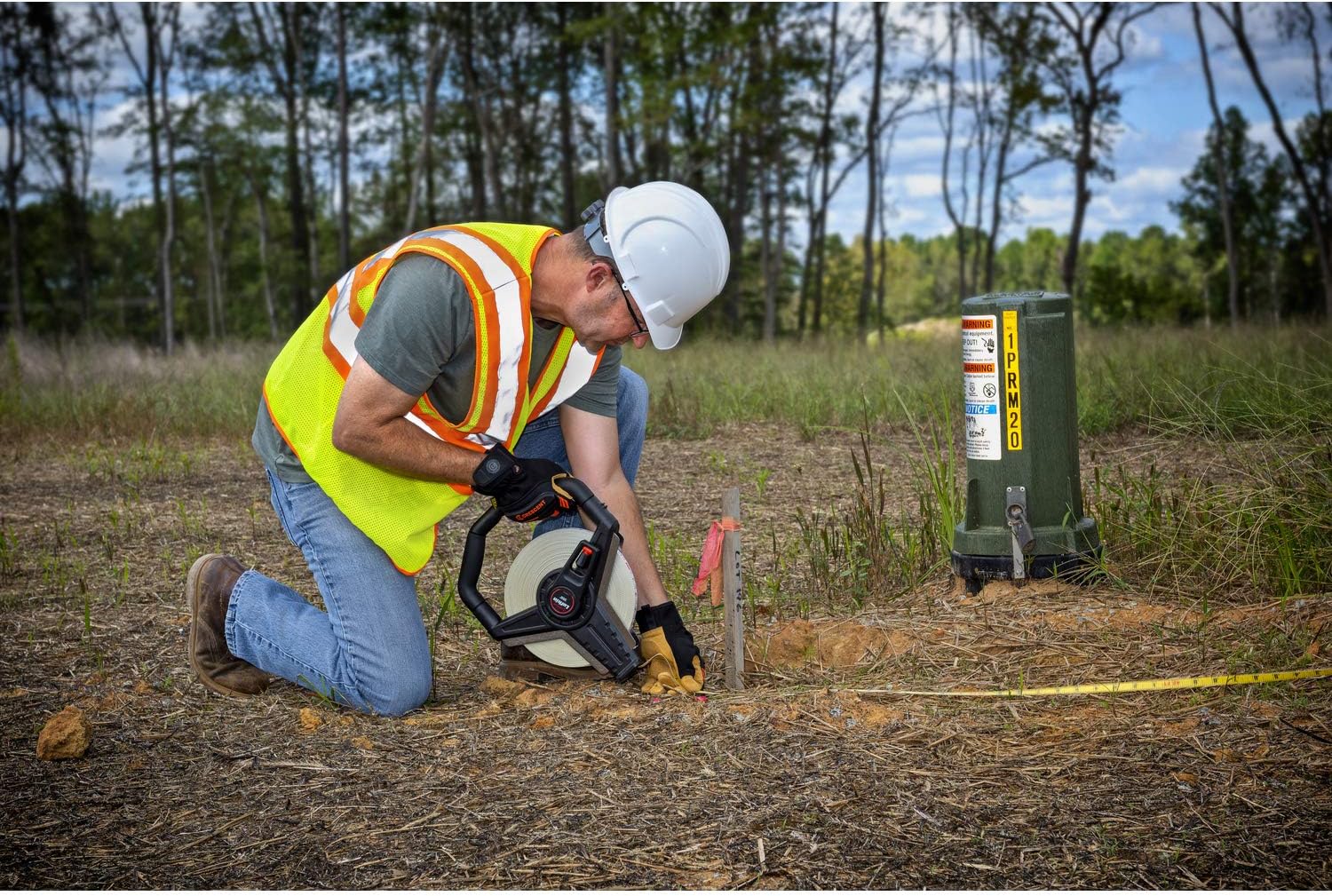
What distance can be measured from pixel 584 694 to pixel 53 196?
3762 centimetres

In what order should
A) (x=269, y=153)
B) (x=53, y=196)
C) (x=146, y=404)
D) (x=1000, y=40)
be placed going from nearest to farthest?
(x=146, y=404)
(x=1000, y=40)
(x=269, y=153)
(x=53, y=196)

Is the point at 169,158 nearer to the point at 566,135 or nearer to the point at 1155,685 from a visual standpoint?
the point at 566,135

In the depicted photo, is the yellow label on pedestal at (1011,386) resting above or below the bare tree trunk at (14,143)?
below

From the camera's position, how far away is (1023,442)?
3.78 m

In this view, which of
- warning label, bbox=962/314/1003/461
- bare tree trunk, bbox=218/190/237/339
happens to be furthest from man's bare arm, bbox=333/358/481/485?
bare tree trunk, bbox=218/190/237/339

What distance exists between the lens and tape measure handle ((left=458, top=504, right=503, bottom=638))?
322cm

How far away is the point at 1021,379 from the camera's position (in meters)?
3.74

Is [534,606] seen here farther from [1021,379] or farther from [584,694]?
[1021,379]

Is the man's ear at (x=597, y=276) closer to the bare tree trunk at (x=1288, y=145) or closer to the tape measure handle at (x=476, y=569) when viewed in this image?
the tape measure handle at (x=476, y=569)

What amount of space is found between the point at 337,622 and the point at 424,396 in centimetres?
75

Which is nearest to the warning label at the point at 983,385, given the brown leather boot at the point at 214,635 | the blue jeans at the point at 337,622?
the blue jeans at the point at 337,622

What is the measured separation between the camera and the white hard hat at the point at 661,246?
3.06m

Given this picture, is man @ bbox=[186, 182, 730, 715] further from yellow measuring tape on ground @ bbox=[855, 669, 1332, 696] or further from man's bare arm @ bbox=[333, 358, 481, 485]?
yellow measuring tape on ground @ bbox=[855, 669, 1332, 696]

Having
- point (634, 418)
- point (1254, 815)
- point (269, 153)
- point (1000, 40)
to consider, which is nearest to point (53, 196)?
point (269, 153)
